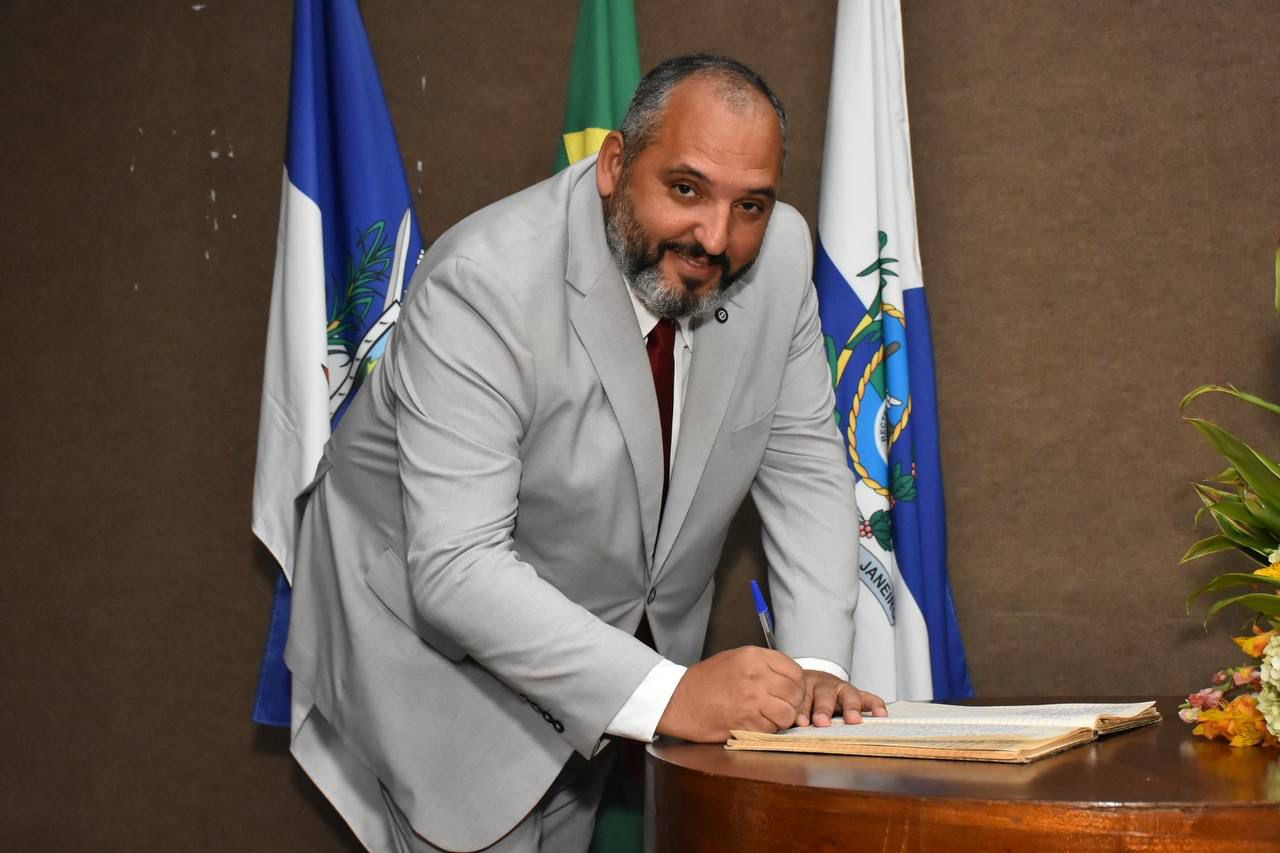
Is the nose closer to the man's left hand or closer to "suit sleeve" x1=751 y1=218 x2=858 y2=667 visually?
"suit sleeve" x1=751 y1=218 x2=858 y2=667

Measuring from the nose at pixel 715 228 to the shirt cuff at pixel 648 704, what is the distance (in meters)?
0.62

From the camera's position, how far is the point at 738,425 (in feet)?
6.97

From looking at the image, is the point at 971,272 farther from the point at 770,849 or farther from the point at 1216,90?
the point at 770,849

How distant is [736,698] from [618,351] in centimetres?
61

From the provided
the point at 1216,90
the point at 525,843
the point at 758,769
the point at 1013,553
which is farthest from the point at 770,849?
the point at 1216,90

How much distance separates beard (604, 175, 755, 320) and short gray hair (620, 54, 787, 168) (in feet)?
0.24

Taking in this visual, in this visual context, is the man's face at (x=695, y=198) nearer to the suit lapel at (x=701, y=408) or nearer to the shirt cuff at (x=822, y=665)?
the suit lapel at (x=701, y=408)

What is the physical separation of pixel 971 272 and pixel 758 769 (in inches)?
79.0

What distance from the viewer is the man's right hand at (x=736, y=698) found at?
1609 millimetres

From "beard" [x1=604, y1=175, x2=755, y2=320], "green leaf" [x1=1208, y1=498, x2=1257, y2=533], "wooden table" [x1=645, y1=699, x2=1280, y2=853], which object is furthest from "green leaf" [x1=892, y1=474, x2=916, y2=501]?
"wooden table" [x1=645, y1=699, x2=1280, y2=853]

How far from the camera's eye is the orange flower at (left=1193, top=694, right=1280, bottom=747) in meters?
1.44

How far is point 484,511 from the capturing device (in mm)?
1796

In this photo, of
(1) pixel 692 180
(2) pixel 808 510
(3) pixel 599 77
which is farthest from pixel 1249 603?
(3) pixel 599 77

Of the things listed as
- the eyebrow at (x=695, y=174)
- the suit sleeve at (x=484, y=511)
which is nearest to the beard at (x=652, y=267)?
the eyebrow at (x=695, y=174)
